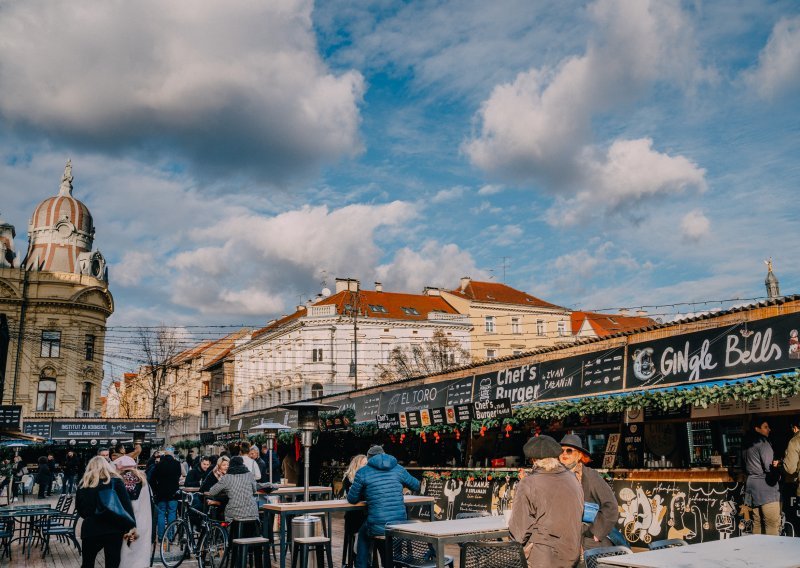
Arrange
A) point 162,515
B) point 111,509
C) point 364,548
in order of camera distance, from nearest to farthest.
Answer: point 111,509, point 364,548, point 162,515

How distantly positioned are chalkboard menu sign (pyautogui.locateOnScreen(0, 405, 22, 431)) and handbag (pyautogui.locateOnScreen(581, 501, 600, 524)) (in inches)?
855

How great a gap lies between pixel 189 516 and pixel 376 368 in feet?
148

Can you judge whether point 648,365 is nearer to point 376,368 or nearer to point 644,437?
point 644,437

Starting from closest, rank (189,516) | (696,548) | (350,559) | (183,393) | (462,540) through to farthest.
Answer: (696,548) < (462,540) < (350,559) < (189,516) < (183,393)

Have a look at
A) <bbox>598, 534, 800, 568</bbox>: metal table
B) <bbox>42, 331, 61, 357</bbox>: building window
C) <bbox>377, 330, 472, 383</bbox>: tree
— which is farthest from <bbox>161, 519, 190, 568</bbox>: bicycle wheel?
<bbox>42, 331, 61, 357</bbox>: building window

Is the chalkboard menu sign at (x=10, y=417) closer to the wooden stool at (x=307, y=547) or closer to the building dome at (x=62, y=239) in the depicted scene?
the wooden stool at (x=307, y=547)

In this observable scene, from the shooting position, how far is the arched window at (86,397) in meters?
62.1

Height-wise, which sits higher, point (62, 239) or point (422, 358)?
point (62, 239)

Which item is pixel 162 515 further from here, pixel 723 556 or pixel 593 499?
pixel 723 556

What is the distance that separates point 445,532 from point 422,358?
47537mm

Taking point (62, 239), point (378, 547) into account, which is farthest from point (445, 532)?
point (62, 239)

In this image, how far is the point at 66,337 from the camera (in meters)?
60.5

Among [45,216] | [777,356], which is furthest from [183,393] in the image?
[777,356]

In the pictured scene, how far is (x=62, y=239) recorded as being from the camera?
2554 inches
